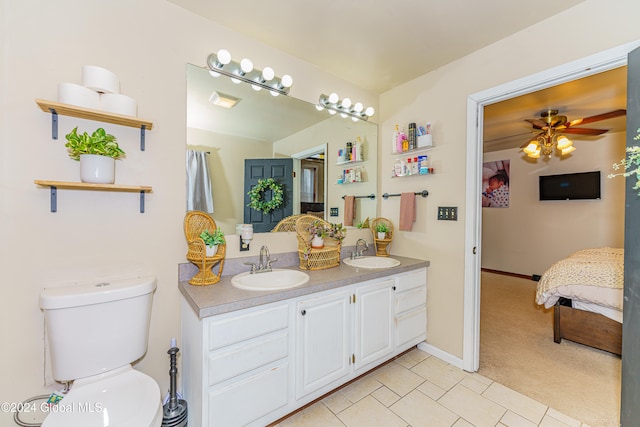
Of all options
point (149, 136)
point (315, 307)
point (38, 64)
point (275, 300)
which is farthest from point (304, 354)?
point (38, 64)

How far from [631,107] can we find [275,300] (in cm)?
199

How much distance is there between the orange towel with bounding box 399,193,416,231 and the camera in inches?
93.0

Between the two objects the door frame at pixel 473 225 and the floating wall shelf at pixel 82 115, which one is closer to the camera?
the floating wall shelf at pixel 82 115

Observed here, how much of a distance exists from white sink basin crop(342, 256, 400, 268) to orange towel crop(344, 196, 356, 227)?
373 mm

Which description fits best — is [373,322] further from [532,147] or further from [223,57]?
[532,147]

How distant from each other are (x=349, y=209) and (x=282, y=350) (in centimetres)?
144

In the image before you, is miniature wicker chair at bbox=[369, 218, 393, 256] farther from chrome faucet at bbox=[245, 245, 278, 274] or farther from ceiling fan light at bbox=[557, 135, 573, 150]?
ceiling fan light at bbox=[557, 135, 573, 150]

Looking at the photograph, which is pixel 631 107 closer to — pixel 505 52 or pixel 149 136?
pixel 505 52

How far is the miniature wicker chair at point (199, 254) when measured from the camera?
5.01 ft

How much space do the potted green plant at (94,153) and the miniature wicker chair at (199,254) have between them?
452 millimetres

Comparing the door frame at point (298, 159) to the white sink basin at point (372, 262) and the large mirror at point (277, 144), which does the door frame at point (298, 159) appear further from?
the white sink basin at point (372, 262)

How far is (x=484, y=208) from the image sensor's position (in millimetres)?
5332

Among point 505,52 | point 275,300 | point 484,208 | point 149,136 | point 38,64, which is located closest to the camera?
point 38,64

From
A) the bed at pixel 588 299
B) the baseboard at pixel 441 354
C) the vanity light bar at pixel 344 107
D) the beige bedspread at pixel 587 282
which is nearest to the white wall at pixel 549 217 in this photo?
the beige bedspread at pixel 587 282
